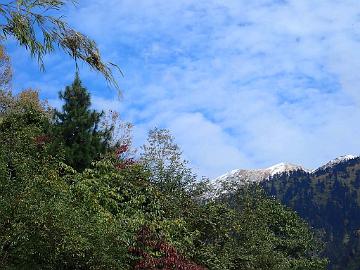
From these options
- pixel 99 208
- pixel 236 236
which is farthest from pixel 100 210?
pixel 236 236

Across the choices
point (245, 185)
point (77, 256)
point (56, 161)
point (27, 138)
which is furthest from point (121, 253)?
point (245, 185)

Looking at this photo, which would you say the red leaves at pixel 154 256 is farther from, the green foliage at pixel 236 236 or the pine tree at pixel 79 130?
the pine tree at pixel 79 130

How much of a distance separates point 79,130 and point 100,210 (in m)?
9.56

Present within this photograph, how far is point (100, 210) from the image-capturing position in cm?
1755

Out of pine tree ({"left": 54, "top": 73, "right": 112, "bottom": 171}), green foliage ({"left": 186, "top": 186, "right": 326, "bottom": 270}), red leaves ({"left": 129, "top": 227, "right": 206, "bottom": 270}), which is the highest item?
pine tree ({"left": 54, "top": 73, "right": 112, "bottom": 171})

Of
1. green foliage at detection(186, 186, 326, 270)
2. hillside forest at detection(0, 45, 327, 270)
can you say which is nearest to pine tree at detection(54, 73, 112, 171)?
hillside forest at detection(0, 45, 327, 270)

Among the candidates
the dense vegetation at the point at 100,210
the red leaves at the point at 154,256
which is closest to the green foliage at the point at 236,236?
the dense vegetation at the point at 100,210

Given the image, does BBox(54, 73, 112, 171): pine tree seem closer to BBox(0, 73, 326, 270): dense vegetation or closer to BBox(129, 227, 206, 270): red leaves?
BBox(0, 73, 326, 270): dense vegetation

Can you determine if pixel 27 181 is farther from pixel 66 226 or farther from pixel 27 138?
pixel 27 138

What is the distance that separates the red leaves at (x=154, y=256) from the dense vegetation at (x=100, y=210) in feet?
0.12

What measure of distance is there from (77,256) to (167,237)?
4825mm

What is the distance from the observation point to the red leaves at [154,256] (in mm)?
17547

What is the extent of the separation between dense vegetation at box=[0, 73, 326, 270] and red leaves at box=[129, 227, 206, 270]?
0.04 meters

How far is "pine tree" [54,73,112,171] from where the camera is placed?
82.5 ft
